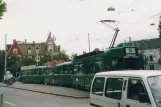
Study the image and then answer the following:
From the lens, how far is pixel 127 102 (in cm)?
712

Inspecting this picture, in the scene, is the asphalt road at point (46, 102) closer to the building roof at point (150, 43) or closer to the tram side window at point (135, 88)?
the tram side window at point (135, 88)

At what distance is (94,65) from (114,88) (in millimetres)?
15439

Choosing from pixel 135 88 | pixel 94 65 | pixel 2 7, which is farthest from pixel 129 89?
pixel 94 65

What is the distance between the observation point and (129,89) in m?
7.16

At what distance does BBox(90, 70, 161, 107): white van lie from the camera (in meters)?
6.42

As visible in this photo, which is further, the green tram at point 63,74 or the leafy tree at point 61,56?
the leafy tree at point 61,56

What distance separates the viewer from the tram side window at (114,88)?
24.9 feet

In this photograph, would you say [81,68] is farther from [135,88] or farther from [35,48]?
[35,48]

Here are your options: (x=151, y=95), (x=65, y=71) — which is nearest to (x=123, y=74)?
(x=151, y=95)

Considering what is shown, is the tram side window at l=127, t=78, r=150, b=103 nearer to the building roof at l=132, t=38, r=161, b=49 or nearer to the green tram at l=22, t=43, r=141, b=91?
the green tram at l=22, t=43, r=141, b=91

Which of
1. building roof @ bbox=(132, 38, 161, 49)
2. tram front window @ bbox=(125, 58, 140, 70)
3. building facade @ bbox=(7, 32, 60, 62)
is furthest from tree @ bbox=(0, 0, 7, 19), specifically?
building facade @ bbox=(7, 32, 60, 62)

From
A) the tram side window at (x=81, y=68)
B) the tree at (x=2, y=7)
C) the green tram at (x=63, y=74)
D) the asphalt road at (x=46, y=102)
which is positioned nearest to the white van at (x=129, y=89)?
the asphalt road at (x=46, y=102)

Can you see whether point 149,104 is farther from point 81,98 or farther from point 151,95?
point 81,98

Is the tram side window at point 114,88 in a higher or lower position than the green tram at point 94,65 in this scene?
lower
